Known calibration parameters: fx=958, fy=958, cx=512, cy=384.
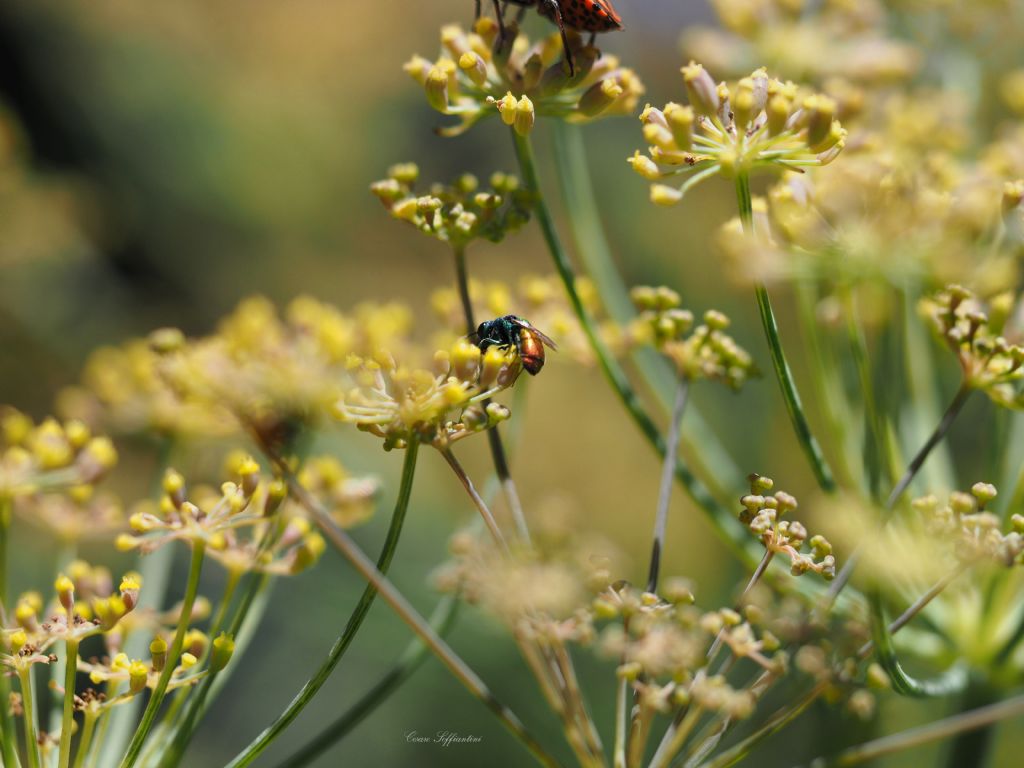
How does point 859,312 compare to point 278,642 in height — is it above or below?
above

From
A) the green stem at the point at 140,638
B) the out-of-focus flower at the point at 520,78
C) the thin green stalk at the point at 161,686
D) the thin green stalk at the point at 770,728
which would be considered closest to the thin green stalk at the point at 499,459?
the out-of-focus flower at the point at 520,78

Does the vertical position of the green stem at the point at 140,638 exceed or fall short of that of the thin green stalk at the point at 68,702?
it falls short

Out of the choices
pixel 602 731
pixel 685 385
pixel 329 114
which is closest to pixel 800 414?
pixel 685 385

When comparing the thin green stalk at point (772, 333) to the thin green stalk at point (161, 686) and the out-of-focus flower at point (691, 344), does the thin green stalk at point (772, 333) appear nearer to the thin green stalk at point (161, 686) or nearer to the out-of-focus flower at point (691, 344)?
the out-of-focus flower at point (691, 344)

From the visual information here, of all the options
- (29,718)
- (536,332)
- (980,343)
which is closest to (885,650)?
(980,343)

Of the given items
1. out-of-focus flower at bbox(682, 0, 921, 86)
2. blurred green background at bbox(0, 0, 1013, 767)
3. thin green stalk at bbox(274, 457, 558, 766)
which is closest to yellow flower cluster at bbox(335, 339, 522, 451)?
thin green stalk at bbox(274, 457, 558, 766)

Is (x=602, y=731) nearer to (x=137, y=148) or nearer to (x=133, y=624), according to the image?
(x=133, y=624)

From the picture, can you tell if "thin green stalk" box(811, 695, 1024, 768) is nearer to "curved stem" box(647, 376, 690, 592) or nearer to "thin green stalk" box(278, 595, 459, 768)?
"curved stem" box(647, 376, 690, 592)
